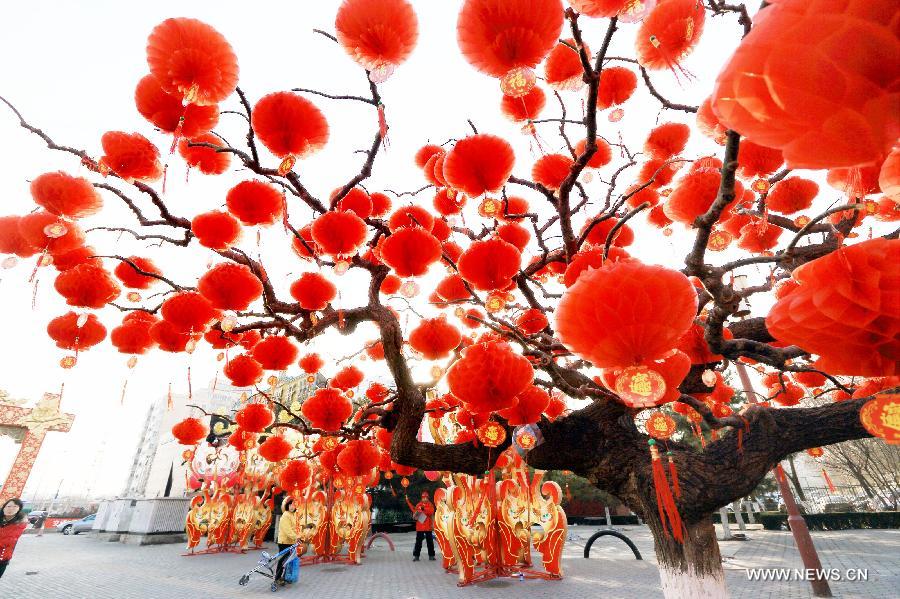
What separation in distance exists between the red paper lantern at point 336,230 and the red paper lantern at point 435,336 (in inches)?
51.8

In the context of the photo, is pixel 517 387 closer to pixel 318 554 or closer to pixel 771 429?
pixel 771 429

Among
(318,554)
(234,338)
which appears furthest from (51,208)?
(318,554)

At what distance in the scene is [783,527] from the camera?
18.1 meters

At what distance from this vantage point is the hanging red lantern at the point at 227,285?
3.42 meters

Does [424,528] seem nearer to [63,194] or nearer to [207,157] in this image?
[207,157]

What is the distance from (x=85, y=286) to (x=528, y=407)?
4.20m

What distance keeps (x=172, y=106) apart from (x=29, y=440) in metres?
26.6

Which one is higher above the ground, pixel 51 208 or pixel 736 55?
pixel 51 208

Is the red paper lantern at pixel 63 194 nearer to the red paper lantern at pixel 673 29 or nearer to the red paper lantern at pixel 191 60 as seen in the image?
the red paper lantern at pixel 191 60

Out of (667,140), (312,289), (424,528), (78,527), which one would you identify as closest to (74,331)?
(312,289)

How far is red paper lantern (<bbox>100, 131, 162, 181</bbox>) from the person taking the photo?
10.5ft

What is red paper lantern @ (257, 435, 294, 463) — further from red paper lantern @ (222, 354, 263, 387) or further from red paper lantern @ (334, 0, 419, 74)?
red paper lantern @ (334, 0, 419, 74)

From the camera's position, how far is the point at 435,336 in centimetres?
436

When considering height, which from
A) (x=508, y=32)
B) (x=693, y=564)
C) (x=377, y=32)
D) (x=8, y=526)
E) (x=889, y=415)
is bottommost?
(x=693, y=564)
